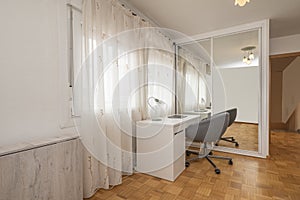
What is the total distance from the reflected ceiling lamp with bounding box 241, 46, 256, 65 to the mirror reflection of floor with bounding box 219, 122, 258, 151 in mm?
1194

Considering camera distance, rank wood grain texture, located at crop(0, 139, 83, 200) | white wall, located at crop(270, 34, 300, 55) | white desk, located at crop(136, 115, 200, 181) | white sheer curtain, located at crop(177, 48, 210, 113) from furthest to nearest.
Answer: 1. white sheer curtain, located at crop(177, 48, 210, 113)
2. white wall, located at crop(270, 34, 300, 55)
3. white desk, located at crop(136, 115, 200, 181)
4. wood grain texture, located at crop(0, 139, 83, 200)

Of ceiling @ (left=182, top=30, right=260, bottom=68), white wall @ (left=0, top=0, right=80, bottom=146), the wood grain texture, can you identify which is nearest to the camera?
the wood grain texture

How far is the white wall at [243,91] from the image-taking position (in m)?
2.89

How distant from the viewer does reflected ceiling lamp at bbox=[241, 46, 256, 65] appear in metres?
2.94

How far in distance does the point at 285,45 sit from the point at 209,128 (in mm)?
2919

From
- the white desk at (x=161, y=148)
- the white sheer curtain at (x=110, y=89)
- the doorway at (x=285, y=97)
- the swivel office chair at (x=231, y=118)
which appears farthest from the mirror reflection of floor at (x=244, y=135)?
the doorway at (x=285, y=97)

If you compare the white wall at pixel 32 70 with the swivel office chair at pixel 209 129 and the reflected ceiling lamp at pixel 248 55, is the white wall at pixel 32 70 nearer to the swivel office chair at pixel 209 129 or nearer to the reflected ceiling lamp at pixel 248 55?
the swivel office chair at pixel 209 129

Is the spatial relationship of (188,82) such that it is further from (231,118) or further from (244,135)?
(244,135)

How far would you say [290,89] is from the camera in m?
4.93

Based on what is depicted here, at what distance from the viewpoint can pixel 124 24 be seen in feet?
6.92

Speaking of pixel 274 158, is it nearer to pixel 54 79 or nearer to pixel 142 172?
pixel 142 172

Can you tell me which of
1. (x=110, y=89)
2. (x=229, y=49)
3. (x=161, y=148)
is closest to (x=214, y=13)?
(x=229, y=49)

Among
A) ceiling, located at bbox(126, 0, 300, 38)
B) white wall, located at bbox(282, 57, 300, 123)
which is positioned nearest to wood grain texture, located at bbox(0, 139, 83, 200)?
ceiling, located at bbox(126, 0, 300, 38)

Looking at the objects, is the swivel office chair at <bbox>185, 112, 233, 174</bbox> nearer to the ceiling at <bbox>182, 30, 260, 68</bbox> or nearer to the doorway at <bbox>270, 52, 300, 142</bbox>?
the ceiling at <bbox>182, 30, 260, 68</bbox>
